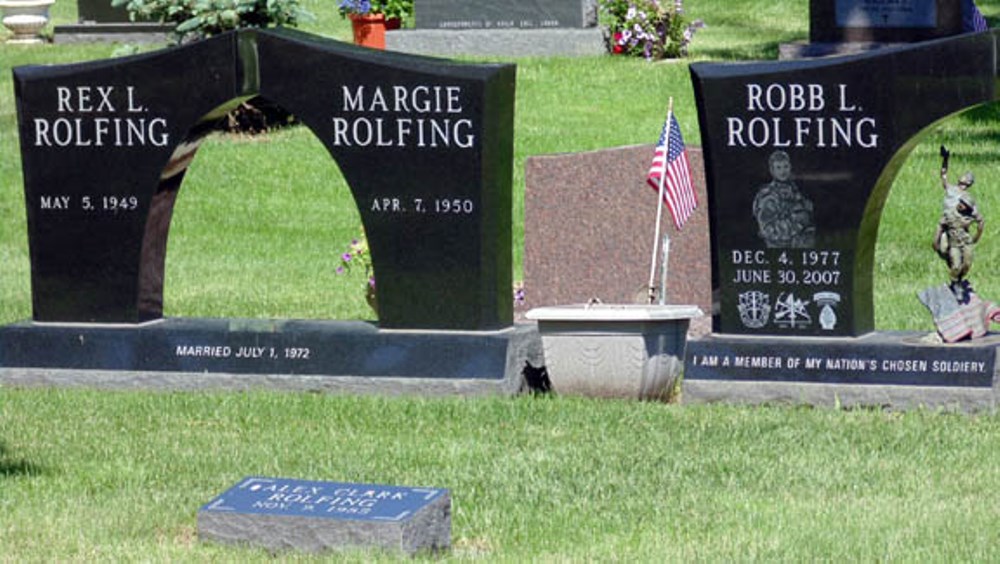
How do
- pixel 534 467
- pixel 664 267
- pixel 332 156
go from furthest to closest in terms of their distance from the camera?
pixel 664 267 → pixel 332 156 → pixel 534 467

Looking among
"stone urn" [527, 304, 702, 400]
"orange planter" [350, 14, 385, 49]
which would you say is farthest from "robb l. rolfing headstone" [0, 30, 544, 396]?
"orange planter" [350, 14, 385, 49]

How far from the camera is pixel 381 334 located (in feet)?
41.3

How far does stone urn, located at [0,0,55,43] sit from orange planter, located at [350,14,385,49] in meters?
6.16

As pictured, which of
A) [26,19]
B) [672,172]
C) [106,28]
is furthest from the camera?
[26,19]

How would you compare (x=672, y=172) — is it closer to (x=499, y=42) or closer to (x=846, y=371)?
(x=846, y=371)

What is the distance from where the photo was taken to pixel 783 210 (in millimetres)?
12086

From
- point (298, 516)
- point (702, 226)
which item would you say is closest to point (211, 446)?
point (298, 516)

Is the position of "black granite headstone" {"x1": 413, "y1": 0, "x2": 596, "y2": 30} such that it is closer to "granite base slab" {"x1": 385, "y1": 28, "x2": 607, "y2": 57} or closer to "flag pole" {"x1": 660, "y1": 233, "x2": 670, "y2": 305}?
"granite base slab" {"x1": 385, "y1": 28, "x2": 607, "y2": 57}

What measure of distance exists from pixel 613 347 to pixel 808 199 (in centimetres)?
148

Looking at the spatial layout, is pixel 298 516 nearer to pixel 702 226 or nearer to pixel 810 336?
pixel 810 336

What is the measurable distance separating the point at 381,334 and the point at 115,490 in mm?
2981

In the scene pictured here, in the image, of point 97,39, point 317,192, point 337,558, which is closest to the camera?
point 337,558

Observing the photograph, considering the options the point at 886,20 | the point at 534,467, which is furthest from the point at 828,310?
the point at 886,20

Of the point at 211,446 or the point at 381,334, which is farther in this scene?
the point at 381,334
